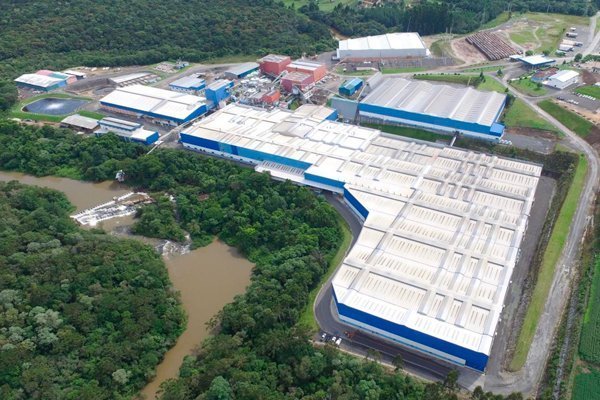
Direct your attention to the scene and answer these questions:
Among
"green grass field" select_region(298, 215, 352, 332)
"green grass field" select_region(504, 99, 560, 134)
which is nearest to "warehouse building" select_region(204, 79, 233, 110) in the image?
"green grass field" select_region(298, 215, 352, 332)

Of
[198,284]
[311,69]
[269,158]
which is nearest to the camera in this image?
[198,284]

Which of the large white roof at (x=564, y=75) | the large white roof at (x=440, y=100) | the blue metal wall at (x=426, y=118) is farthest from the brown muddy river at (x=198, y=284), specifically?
the large white roof at (x=564, y=75)

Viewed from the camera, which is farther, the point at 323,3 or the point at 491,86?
the point at 323,3

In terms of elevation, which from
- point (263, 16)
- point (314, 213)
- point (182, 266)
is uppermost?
point (263, 16)

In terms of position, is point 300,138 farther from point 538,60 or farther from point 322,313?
point 538,60

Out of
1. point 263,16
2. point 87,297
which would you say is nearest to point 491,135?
point 87,297

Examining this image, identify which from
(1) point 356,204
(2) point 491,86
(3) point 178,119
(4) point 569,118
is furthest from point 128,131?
(4) point 569,118

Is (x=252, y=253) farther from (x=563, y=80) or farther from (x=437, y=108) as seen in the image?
(x=563, y=80)

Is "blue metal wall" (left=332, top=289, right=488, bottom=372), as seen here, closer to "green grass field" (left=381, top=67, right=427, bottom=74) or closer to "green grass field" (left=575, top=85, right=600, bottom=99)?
"green grass field" (left=575, top=85, right=600, bottom=99)
